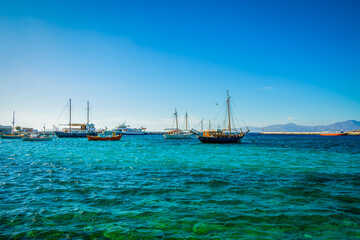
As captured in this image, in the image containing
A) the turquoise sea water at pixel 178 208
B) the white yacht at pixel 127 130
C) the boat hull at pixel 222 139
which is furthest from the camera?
the white yacht at pixel 127 130

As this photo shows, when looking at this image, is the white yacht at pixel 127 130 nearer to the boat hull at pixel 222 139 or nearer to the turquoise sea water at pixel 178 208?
the boat hull at pixel 222 139

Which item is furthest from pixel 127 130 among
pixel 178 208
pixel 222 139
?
pixel 178 208

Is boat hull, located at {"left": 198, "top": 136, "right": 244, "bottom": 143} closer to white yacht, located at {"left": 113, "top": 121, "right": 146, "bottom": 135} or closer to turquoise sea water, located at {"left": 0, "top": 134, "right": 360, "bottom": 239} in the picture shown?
turquoise sea water, located at {"left": 0, "top": 134, "right": 360, "bottom": 239}

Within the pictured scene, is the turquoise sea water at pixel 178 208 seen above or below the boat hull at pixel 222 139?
below

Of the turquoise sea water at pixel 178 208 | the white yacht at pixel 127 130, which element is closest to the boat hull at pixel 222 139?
the turquoise sea water at pixel 178 208

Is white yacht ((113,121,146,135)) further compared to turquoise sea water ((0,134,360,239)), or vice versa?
white yacht ((113,121,146,135))

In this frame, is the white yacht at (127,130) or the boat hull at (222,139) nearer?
the boat hull at (222,139)

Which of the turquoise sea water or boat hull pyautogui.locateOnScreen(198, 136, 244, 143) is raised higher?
boat hull pyautogui.locateOnScreen(198, 136, 244, 143)

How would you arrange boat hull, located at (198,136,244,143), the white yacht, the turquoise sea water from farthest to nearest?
the white yacht, boat hull, located at (198,136,244,143), the turquoise sea water

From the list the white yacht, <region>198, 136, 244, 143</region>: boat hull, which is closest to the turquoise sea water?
<region>198, 136, 244, 143</region>: boat hull

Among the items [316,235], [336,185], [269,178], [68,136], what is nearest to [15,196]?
[316,235]

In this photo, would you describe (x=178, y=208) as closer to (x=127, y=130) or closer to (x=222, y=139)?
(x=222, y=139)

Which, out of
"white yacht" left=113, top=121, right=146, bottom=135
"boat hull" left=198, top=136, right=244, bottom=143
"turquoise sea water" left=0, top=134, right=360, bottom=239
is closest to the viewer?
"turquoise sea water" left=0, top=134, right=360, bottom=239

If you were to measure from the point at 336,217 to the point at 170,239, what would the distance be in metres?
5.95
